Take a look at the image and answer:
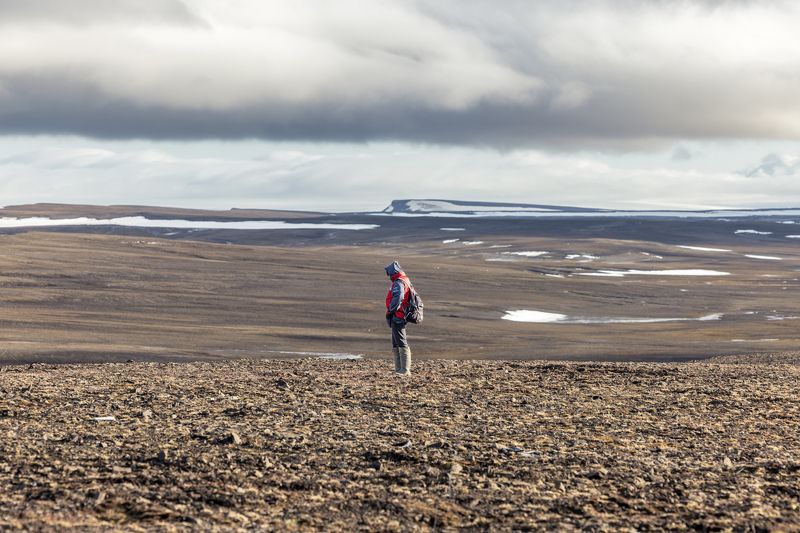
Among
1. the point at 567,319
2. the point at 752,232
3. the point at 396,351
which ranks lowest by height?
the point at 567,319

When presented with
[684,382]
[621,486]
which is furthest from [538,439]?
[684,382]

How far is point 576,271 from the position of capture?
77.0 metres

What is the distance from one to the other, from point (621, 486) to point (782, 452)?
2372 mm

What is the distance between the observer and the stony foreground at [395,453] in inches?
299

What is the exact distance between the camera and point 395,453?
31.1ft

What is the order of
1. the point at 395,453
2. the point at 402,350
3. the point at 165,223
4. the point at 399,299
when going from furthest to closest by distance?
the point at 165,223 < the point at 399,299 < the point at 402,350 < the point at 395,453

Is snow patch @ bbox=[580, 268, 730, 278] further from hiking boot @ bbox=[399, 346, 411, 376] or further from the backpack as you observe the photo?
hiking boot @ bbox=[399, 346, 411, 376]

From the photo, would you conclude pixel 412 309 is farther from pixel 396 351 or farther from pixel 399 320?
pixel 396 351

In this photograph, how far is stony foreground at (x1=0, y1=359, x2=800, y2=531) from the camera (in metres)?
7.60

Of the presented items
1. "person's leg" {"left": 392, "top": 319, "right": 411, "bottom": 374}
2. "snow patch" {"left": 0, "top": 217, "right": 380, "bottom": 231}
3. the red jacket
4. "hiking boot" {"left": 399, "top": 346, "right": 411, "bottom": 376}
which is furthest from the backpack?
"snow patch" {"left": 0, "top": 217, "right": 380, "bottom": 231}

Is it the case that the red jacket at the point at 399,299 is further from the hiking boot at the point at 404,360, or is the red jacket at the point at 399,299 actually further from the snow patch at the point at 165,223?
the snow patch at the point at 165,223

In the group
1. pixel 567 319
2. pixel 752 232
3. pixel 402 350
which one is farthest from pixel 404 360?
pixel 752 232

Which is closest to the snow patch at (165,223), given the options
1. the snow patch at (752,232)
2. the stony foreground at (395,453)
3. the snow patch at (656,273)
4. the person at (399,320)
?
the snow patch at (752,232)

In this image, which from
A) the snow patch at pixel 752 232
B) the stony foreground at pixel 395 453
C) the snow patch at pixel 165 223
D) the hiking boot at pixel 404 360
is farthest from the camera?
the snow patch at pixel 752 232
